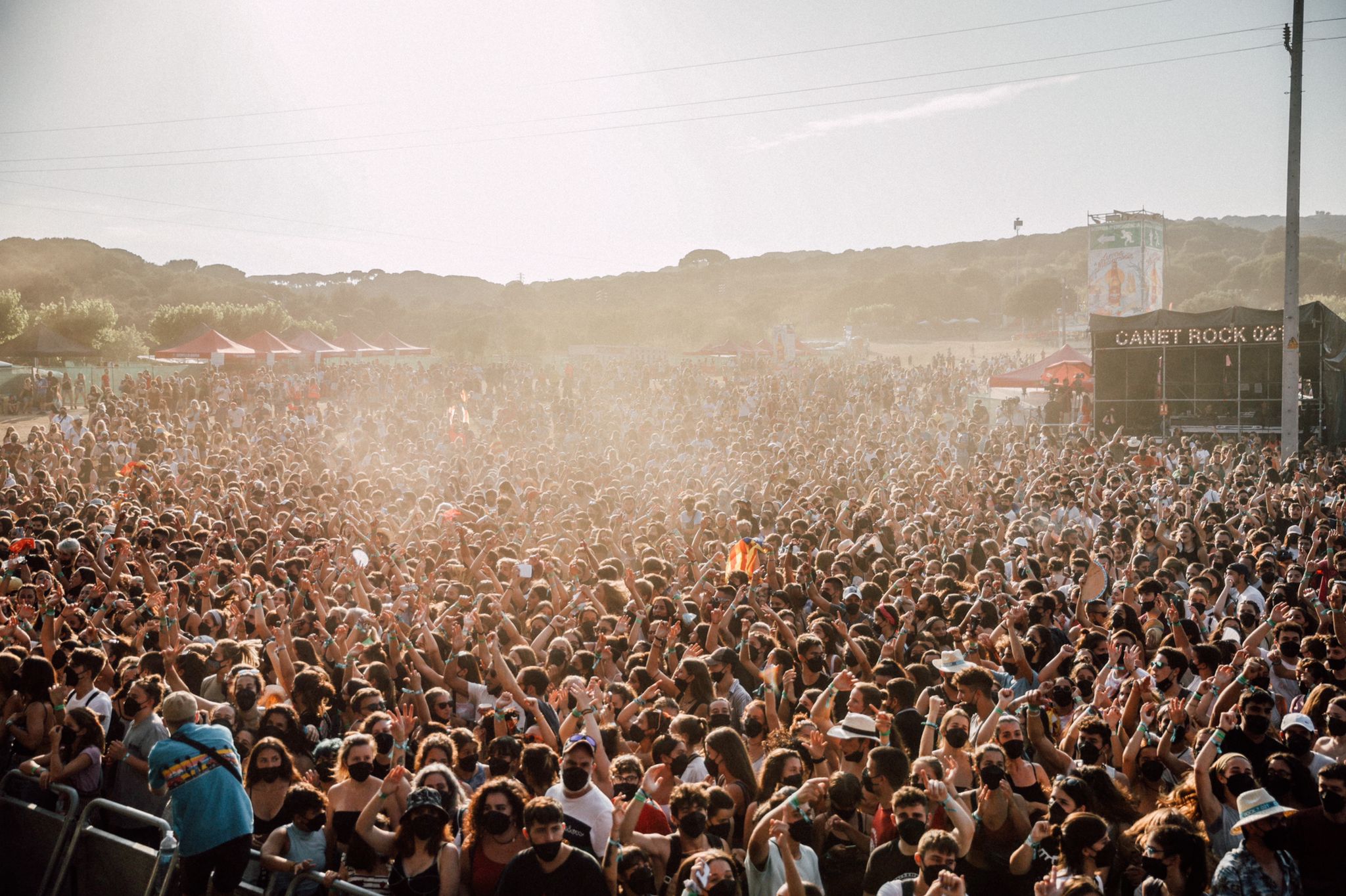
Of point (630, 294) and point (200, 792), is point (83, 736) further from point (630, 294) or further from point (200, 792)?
point (630, 294)

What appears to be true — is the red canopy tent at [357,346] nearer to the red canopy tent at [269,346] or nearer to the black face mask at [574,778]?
the red canopy tent at [269,346]

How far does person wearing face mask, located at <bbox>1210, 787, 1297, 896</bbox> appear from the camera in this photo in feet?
11.8

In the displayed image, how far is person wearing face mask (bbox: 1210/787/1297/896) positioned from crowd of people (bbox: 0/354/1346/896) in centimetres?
2

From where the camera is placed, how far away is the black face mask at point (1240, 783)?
404 cm

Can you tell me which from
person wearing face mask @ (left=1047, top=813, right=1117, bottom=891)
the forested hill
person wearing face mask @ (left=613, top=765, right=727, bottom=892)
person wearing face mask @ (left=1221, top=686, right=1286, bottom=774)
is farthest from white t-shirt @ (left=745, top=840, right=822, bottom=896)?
the forested hill

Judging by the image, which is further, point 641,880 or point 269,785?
point 269,785

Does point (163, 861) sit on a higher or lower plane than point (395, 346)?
lower

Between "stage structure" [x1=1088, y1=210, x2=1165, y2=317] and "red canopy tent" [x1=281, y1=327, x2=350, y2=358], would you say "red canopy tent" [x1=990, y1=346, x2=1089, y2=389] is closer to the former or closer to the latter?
"red canopy tent" [x1=281, y1=327, x2=350, y2=358]

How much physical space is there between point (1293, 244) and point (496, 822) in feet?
56.9

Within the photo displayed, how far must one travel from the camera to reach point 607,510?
43.3ft

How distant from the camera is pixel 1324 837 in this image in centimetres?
397

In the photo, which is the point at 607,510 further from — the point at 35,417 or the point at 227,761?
the point at 35,417

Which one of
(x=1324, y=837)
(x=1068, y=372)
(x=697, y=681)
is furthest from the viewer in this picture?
(x=1068, y=372)

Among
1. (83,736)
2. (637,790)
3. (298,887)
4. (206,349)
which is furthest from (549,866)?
(206,349)
